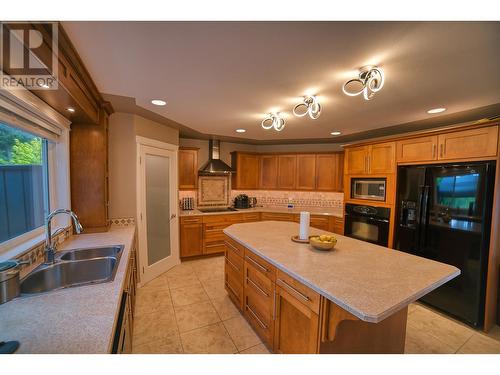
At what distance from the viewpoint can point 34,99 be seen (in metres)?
1.45

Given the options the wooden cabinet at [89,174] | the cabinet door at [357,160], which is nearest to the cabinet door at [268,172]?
the cabinet door at [357,160]

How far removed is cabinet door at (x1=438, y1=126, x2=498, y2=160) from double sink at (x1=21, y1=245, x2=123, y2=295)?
3.23m

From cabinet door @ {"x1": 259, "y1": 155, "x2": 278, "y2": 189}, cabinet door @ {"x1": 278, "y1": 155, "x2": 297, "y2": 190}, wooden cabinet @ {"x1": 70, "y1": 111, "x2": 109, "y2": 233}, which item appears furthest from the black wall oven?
wooden cabinet @ {"x1": 70, "y1": 111, "x2": 109, "y2": 233}

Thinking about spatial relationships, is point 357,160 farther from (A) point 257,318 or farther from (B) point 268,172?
(A) point 257,318

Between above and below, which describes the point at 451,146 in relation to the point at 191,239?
above

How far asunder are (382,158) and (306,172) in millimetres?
1619

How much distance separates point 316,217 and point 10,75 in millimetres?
3958

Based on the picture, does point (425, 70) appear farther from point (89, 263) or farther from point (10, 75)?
point (89, 263)

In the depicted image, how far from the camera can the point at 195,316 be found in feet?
7.00

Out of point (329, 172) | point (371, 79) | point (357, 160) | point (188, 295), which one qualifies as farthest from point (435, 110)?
point (188, 295)

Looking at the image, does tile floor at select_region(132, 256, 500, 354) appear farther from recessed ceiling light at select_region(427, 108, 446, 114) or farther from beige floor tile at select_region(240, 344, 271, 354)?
recessed ceiling light at select_region(427, 108, 446, 114)

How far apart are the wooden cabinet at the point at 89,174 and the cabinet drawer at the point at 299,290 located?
2.07 meters
